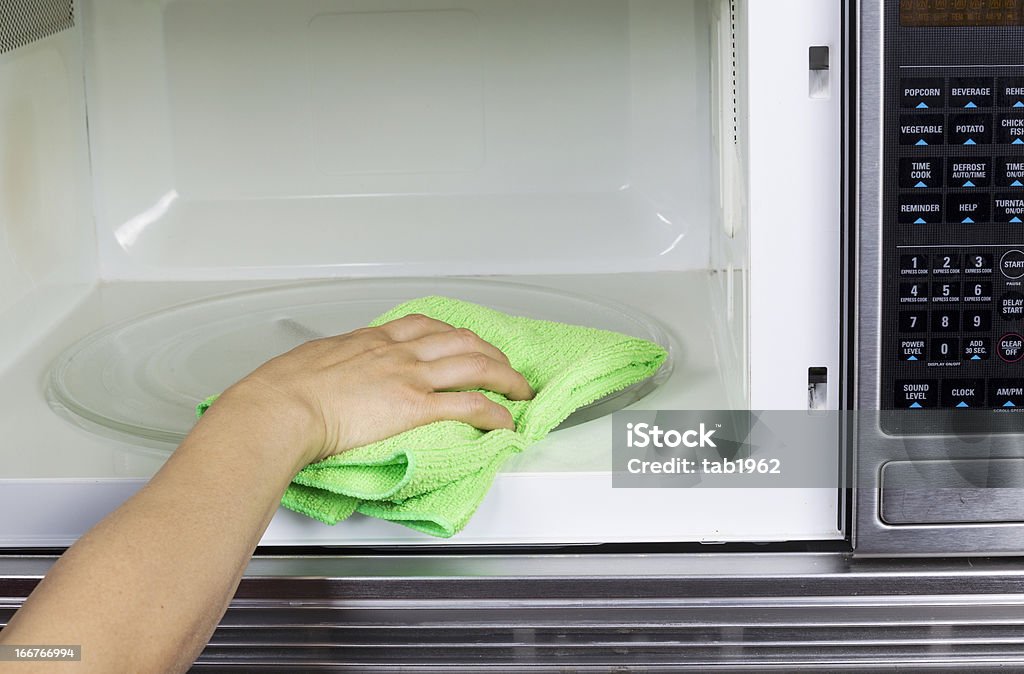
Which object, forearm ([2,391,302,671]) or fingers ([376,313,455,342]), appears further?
fingers ([376,313,455,342])

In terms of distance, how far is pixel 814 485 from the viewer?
723mm

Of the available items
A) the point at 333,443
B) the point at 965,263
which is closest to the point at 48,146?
the point at 333,443

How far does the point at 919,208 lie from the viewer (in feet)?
2.19

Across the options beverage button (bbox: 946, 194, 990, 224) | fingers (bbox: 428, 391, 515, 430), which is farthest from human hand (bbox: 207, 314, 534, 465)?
beverage button (bbox: 946, 194, 990, 224)

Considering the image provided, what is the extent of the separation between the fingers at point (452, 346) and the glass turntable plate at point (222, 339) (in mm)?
72

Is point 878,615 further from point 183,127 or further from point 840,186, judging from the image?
point 183,127

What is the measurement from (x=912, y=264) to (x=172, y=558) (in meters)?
0.43

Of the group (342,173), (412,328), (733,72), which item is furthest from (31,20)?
(733,72)

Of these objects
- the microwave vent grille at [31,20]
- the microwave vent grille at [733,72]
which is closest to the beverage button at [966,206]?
the microwave vent grille at [733,72]

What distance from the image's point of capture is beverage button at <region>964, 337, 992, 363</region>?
68 cm

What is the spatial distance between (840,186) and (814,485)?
182 millimetres

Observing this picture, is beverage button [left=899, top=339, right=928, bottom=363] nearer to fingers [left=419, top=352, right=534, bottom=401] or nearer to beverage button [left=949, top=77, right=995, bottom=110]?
beverage button [left=949, top=77, right=995, bottom=110]

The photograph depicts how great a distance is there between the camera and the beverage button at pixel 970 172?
0.66 m

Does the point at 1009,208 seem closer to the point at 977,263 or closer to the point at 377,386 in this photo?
the point at 977,263
